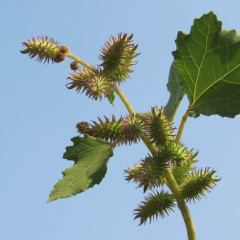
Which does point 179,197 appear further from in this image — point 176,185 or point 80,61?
point 80,61

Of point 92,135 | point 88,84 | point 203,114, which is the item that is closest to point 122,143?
point 92,135

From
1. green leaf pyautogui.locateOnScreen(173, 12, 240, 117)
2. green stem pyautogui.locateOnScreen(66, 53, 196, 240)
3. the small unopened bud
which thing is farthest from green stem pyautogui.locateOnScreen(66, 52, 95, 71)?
green leaf pyautogui.locateOnScreen(173, 12, 240, 117)

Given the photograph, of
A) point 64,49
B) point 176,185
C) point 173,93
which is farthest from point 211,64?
point 64,49

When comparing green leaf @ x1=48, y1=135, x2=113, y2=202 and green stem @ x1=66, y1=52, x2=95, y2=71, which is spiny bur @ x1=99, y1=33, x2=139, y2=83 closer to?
green stem @ x1=66, y1=52, x2=95, y2=71

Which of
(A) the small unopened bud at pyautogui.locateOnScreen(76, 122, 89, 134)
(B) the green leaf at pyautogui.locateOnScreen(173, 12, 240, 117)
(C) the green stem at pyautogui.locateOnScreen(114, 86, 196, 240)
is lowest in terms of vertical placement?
(C) the green stem at pyautogui.locateOnScreen(114, 86, 196, 240)

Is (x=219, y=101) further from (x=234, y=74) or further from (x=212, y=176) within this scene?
(x=212, y=176)

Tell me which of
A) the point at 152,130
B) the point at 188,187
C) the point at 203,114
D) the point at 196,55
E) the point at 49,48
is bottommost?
the point at 188,187
